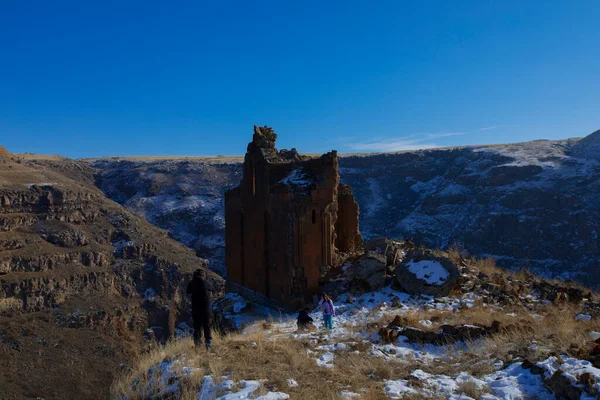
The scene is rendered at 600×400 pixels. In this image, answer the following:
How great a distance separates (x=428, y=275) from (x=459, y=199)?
5258cm

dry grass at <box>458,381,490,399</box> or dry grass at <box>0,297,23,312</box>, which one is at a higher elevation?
dry grass at <box>458,381,490,399</box>

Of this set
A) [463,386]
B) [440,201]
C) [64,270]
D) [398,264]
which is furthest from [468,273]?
[440,201]

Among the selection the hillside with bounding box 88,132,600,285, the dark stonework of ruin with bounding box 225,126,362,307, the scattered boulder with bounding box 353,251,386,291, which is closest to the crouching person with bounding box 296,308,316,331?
the dark stonework of ruin with bounding box 225,126,362,307

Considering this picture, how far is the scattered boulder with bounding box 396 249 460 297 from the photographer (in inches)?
477

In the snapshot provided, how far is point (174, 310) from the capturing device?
46.0 meters

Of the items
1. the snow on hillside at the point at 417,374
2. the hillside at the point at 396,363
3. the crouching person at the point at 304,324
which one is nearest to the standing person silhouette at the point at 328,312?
the hillside at the point at 396,363

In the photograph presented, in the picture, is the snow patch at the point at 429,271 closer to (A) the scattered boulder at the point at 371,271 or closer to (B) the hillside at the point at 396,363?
(A) the scattered boulder at the point at 371,271

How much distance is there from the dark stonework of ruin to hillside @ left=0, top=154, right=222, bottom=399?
1531cm

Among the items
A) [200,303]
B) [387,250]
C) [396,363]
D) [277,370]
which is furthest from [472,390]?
[387,250]

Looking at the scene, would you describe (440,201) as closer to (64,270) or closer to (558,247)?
(558,247)

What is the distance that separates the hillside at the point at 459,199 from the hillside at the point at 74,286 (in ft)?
34.1

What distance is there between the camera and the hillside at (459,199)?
4862cm

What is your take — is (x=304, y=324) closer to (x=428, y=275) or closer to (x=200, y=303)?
(x=200, y=303)

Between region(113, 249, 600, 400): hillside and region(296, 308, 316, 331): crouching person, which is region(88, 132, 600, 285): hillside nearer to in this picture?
region(296, 308, 316, 331): crouching person
